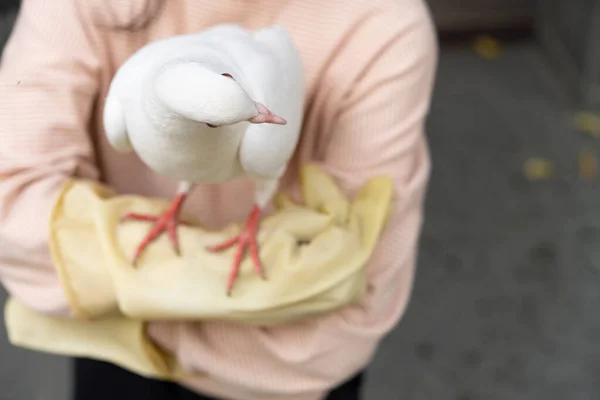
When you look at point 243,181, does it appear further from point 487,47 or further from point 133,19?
point 487,47

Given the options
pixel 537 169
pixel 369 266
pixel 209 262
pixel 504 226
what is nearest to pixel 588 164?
pixel 537 169

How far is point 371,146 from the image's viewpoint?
1.86 feet

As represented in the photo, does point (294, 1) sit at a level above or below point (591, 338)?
above

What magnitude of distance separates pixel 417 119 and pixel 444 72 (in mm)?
1117

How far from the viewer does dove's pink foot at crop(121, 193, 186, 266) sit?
510mm

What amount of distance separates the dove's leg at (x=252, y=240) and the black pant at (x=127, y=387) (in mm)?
237

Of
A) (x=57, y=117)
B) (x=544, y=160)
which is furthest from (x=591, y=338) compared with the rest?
(x=57, y=117)

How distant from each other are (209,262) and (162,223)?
0.05 metres

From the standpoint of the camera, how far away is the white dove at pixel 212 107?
0.32 m

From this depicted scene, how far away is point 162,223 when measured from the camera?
522 mm

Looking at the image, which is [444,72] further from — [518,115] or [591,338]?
[591,338]

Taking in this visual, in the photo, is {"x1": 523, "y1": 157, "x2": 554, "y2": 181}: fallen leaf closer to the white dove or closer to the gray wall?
the gray wall

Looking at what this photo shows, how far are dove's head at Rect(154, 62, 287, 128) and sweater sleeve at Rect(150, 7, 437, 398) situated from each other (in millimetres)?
248

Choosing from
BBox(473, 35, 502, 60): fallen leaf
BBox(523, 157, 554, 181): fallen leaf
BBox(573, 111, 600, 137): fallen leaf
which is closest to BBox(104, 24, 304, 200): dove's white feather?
BBox(523, 157, 554, 181): fallen leaf
